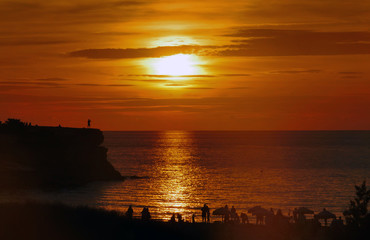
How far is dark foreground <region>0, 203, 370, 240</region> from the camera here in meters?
25.6

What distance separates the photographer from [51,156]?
3681 inches

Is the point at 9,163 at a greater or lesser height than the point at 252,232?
greater

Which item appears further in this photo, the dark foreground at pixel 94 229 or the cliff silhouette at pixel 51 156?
the cliff silhouette at pixel 51 156

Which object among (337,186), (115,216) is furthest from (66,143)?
(115,216)

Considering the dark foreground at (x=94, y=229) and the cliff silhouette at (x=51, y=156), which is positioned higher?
the cliff silhouette at (x=51, y=156)

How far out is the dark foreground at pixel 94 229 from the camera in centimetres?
2564

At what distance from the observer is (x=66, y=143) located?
96.8 m

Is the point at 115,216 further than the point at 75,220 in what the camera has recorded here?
Yes

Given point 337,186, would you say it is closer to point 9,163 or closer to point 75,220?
point 9,163

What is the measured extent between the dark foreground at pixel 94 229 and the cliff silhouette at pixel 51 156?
54.2 m

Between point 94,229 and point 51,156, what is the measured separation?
69486mm

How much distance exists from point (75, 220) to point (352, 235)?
1715cm

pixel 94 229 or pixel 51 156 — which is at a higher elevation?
pixel 51 156

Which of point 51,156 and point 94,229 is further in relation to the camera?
point 51,156
